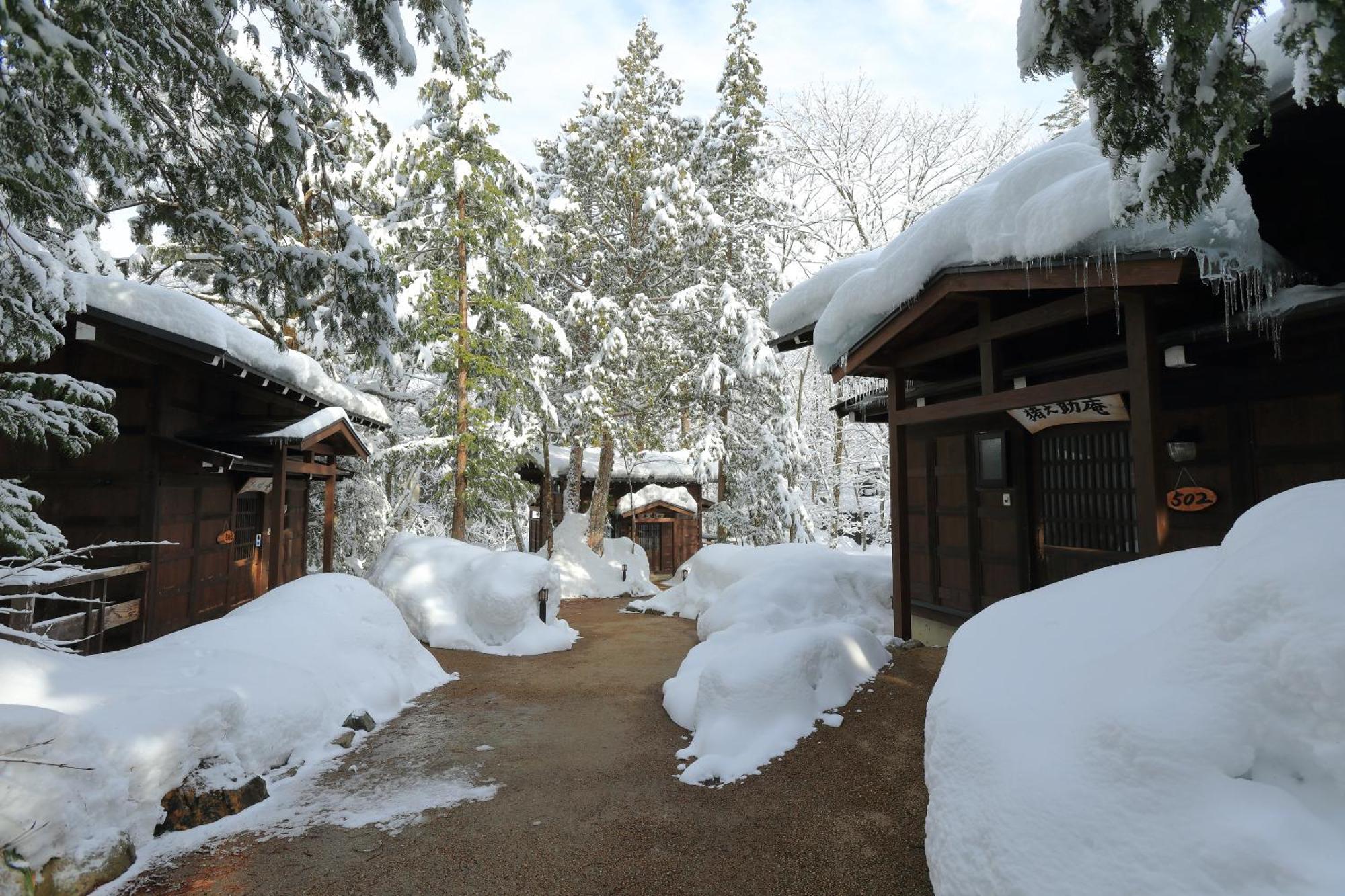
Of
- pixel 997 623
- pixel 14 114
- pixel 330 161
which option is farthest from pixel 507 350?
pixel 997 623

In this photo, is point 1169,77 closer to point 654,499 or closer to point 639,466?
point 654,499

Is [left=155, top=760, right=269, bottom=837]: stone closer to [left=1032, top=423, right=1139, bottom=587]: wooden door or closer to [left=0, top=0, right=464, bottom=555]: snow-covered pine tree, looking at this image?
[left=0, top=0, right=464, bottom=555]: snow-covered pine tree

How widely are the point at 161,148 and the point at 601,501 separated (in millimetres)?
13125

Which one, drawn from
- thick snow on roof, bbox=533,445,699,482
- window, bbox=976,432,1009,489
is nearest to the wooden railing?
window, bbox=976,432,1009,489

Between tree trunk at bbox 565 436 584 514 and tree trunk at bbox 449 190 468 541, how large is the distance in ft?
20.8

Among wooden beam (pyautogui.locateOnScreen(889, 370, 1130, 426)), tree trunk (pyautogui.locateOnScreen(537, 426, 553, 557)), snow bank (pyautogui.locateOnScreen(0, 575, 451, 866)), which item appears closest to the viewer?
snow bank (pyautogui.locateOnScreen(0, 575, 451, 866))

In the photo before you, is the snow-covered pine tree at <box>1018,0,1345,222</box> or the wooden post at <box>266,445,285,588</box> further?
the wooden post at <box>266,445,285,588</box>

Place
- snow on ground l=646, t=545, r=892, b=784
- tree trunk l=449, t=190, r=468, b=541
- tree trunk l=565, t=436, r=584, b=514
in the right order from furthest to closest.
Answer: tree trunk l=565, t=436, r=584, b=514 → tree trunk l=449, t=190, r=468, b=541 → snow on ground l=646, t=545, r=892, b=784

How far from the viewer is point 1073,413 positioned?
652 cm

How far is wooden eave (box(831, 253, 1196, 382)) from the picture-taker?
4.36 m

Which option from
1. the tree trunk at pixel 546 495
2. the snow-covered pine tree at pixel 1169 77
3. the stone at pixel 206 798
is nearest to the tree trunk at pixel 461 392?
the tree trunk at pixel 546 495

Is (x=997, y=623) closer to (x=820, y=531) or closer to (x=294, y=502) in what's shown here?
(x=294, y=502)

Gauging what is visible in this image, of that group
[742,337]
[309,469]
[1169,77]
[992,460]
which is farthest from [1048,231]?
[742,337]

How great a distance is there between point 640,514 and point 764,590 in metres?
12.9
